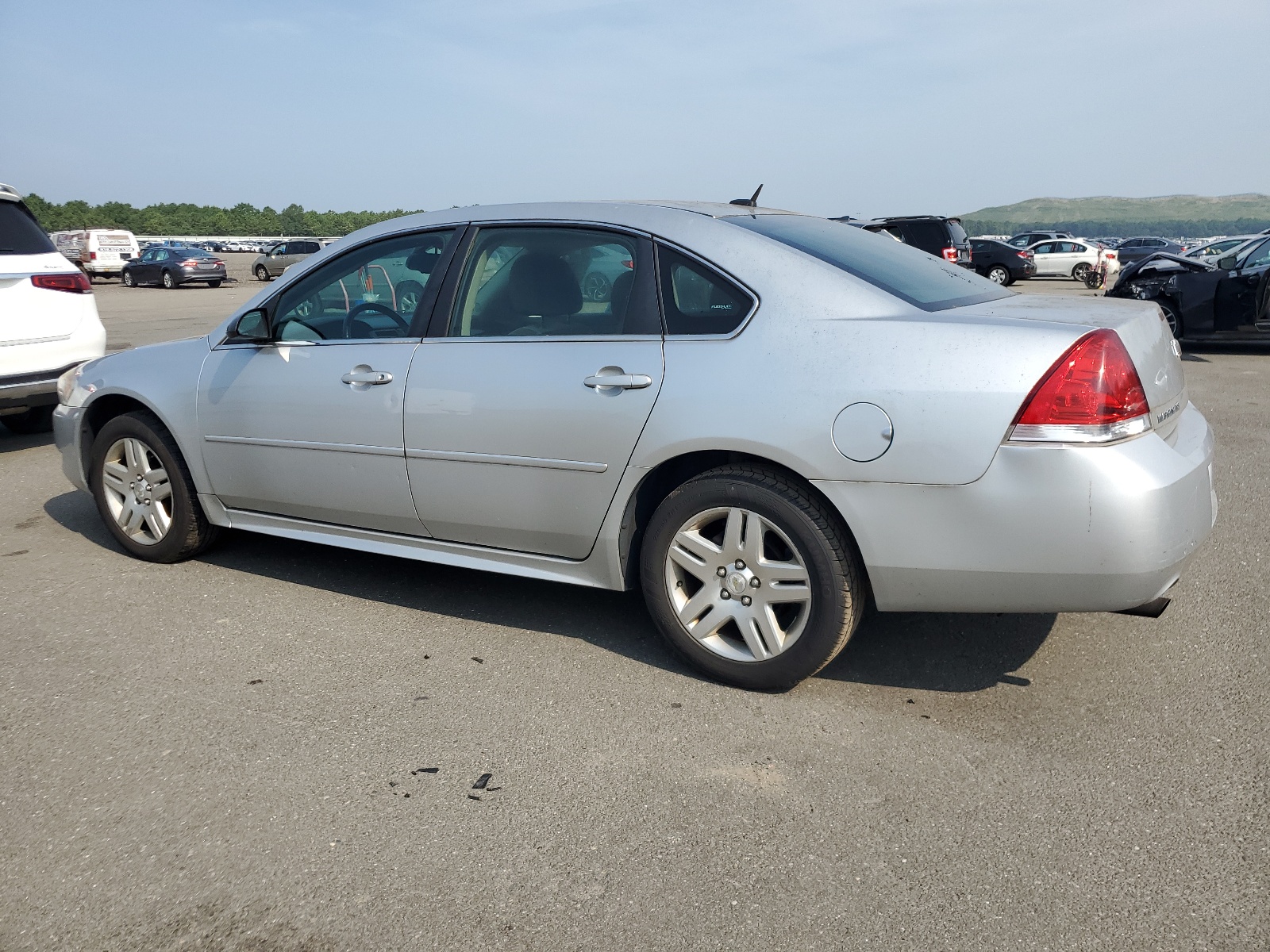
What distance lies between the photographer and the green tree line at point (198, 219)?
105250 mm

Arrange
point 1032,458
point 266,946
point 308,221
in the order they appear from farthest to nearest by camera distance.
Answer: point 308,221
point 1032,458
point 266,946

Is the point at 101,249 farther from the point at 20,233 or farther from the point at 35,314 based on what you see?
the point at 35,314

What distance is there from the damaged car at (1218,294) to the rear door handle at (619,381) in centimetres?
1035

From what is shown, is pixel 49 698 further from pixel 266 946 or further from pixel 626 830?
pixel 626 830

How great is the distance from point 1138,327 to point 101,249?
45.2 m

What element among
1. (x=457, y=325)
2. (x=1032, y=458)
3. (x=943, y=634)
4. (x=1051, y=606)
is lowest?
(x=943, y=634)

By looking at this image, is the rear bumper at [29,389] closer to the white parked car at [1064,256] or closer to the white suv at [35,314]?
the white suv at [35,314]

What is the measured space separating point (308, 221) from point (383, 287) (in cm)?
15549

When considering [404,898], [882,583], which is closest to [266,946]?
[404,898]

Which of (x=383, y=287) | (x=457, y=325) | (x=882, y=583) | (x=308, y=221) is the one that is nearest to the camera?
(x=882, y=583)

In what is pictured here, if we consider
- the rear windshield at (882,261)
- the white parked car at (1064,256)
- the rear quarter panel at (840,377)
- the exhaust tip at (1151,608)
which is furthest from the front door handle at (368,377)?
the white parked car at (1064,256)

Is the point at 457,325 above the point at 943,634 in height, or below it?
above

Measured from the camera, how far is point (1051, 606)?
9.94 feet

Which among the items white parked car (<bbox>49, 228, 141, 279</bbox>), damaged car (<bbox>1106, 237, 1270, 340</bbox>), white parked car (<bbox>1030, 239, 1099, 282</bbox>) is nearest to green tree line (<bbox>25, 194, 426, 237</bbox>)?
white parked car (<bbox>49, 228, 141, 279</bbox>)
